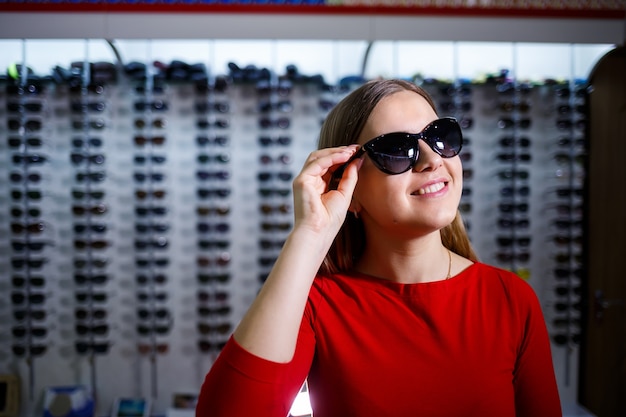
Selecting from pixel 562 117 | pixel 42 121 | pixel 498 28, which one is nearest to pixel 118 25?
pixel 42 121

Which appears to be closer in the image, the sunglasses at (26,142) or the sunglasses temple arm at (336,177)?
the sunglasses temple arm at (336,177)

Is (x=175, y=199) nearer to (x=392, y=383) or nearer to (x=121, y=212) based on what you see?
(x=121, y=212)

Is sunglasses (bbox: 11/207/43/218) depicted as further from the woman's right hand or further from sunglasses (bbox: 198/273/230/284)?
the woman's right hand

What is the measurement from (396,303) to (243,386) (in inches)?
17.2

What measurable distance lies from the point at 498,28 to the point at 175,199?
3.47 metres

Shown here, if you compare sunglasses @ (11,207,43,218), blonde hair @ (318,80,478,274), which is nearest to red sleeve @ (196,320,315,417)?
blonde hair @ (318,80,478,274)

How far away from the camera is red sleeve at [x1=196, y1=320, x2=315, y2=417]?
2.72 feet

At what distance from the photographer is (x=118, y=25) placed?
A: 368 centimetres

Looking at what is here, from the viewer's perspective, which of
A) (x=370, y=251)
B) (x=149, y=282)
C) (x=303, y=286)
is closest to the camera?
(x=303, y=286)

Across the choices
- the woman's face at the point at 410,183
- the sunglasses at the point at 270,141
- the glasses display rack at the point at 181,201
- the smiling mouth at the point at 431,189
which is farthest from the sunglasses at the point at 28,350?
the smiling mouth at the point at 431,189

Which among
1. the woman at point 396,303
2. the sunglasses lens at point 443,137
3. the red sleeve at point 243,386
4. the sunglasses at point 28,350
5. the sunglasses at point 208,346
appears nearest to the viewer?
the red sleeve at point 243,386

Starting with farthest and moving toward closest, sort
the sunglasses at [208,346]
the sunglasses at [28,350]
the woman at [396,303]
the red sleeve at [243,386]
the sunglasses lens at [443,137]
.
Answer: the sunglasses at [208,346]
the sunglasses at [28,350]
the sunglasses lens at [443,137]
the woman at [396,303]
the red sleeve at [243,386]

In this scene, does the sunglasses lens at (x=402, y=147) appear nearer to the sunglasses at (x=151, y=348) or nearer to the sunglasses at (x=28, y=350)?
the sunglasses at (x=151, y=348)

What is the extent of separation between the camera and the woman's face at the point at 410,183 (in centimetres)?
100
